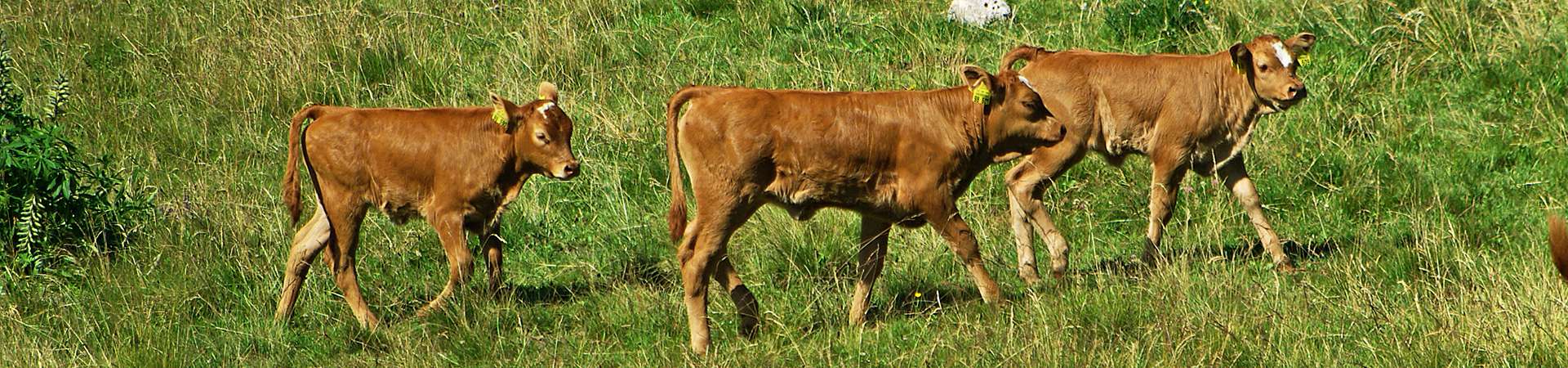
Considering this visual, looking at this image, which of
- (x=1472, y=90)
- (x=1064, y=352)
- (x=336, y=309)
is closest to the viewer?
(x=1064, y=352)

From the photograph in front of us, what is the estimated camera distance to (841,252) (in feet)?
28.5

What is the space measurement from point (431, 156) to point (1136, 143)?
12.7 ft

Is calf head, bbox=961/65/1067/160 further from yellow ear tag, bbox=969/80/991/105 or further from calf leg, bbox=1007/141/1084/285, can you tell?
calf leg, bbox=1007/141/1084/285

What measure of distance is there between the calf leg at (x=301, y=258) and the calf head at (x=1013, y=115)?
3.23 meters

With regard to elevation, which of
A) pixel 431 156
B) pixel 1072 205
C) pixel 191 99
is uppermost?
pixel 431 156

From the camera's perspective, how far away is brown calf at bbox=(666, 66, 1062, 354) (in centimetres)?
732

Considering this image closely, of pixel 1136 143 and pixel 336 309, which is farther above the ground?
pixel 1136 143

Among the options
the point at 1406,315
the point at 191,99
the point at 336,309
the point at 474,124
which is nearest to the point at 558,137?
the point at 474,124

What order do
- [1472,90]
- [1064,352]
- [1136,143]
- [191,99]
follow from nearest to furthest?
[1064,352] < [1136,143] < [1472,90] < [191,99]

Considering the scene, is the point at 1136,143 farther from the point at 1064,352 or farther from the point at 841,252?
the point at 1064,352

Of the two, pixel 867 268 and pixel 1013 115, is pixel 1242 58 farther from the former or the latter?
pixel 867 268

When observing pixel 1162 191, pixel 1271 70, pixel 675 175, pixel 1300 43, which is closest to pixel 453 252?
pixel 675 175

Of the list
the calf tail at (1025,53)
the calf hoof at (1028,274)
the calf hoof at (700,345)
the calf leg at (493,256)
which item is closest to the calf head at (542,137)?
the calf leg at (493,256)

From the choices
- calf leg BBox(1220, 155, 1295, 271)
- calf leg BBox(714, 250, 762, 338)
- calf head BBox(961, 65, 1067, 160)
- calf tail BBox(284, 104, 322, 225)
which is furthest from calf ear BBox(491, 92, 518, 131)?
calf leg BBox(1220, 155, 1295, 271)
